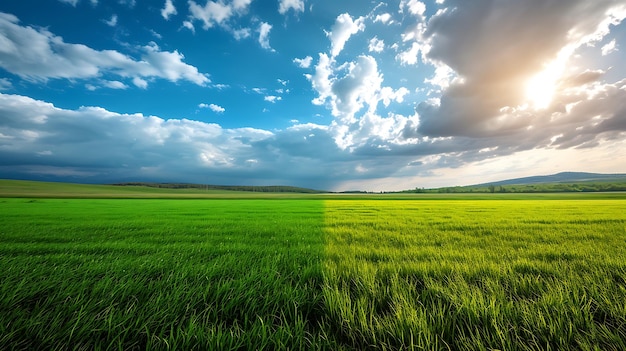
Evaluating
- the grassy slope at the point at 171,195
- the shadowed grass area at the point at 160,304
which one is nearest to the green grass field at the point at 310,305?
the shadowed grass area at the point at 160,304

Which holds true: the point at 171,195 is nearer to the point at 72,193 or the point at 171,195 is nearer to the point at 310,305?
the point at 72,193

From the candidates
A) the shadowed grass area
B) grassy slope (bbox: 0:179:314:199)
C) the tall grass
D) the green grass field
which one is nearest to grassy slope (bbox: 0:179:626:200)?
grassy slope (bbox: 0:179:314:199)

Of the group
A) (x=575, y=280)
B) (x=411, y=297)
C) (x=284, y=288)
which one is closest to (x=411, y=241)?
(x=575, y=280)

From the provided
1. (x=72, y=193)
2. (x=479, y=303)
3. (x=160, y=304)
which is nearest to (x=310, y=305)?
(x=160, y=304)

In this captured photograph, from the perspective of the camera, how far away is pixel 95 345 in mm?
1700

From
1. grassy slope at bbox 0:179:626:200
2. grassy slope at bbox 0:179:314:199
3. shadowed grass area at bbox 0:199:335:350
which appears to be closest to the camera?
shadowed grass area at bbox 0:199:335:350

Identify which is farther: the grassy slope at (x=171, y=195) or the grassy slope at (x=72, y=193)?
the grassy slope at (x=72, y=193)

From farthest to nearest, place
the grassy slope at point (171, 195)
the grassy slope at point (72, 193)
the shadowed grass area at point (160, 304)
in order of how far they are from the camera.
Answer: the grassy slope at point (72, 193) → the grassy slope at point (171, 195) → the shadowed grass area at point (160, 304)

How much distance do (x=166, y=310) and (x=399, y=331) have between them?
2.18 m

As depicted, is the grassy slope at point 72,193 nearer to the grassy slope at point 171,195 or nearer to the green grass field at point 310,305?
the grassy slope at point 171,195

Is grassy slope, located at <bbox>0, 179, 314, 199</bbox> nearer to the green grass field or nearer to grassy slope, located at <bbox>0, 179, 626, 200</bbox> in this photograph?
grassy slope, located at <bbox>0, 179, 626, 200</bbox>

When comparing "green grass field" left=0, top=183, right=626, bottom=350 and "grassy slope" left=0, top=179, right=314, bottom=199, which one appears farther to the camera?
"grassy slope" left=0, top=179, right=314, bottom=199

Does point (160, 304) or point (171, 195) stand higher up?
point (160, 304)

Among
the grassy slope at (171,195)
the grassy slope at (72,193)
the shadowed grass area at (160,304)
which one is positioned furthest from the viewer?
the grassy slope at (72,193)
